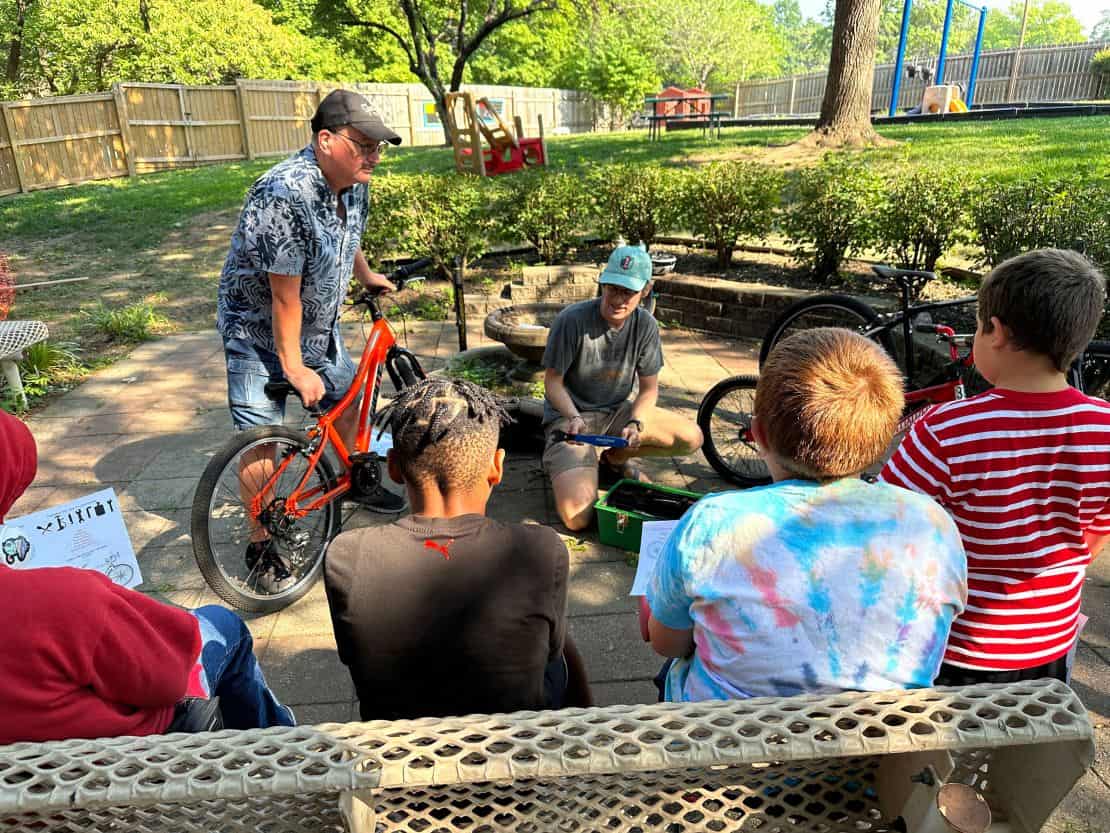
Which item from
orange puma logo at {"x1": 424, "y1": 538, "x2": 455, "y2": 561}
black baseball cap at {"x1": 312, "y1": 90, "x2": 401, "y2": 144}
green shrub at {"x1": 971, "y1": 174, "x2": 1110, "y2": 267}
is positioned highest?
black baseball cap at {"x1": 312, "y1": 90, "x2": 401, "y2": 144}

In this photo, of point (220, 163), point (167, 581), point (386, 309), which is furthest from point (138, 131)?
point (167, 581)

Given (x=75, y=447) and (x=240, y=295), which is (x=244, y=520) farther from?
(x=75, y=447)

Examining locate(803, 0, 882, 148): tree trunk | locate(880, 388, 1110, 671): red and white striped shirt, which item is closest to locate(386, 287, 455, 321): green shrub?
locate(880, 388, 1110, 671): red and white striped shirt

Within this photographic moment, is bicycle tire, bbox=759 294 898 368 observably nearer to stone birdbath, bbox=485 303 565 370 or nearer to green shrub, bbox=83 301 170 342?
stone birdbath, bbox=485 303 565 370

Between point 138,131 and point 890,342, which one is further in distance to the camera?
point 138,131

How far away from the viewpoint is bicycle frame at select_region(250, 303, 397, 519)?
309 cm

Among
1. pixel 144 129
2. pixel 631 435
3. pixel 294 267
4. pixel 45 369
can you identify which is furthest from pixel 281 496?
pixel 144 129

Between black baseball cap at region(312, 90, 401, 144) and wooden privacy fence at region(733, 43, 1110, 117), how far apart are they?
96.9 feet

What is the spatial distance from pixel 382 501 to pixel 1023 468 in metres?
2.74

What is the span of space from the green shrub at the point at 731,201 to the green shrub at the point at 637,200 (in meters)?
0.17

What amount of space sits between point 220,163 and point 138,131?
2279 mm

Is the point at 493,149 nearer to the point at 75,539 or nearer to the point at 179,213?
the point at 179,213

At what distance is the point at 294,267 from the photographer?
2820mm

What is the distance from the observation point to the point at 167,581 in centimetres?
333
